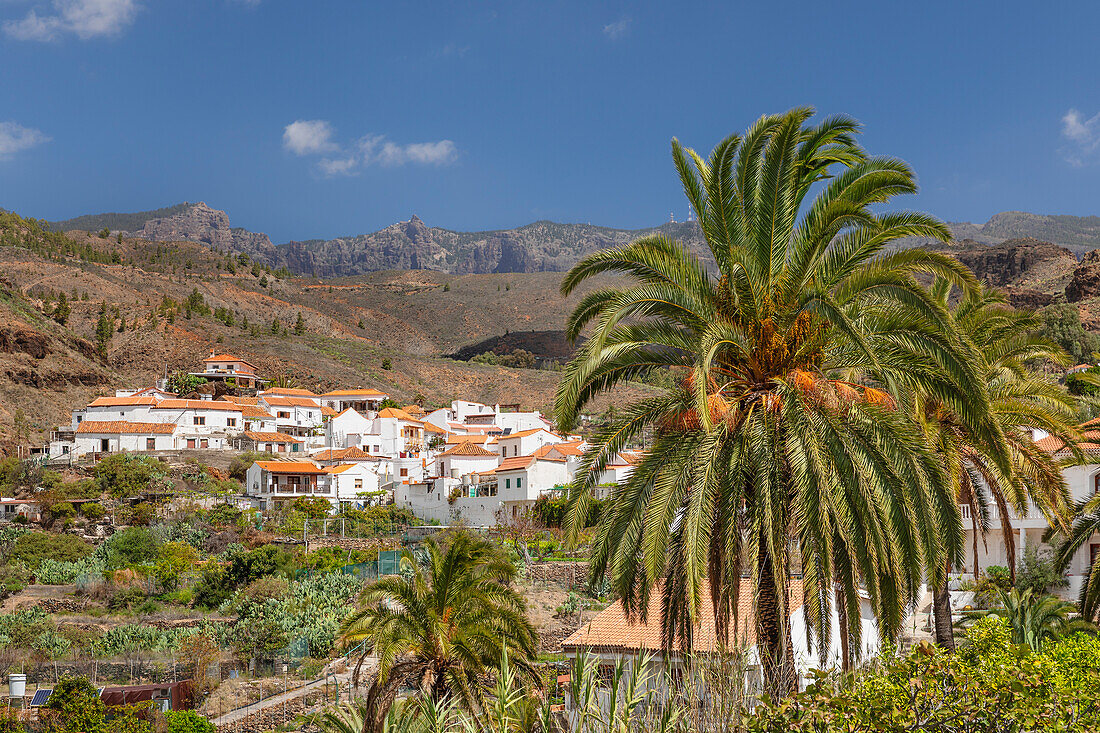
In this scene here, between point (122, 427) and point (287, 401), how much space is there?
1434 cm

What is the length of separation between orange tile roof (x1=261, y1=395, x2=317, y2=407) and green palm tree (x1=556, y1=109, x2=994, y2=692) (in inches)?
2791

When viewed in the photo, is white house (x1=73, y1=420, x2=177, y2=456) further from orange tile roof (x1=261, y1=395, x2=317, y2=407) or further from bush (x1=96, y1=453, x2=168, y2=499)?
orange tile roof (x1=261, y1=395, x2=317, y2=407)

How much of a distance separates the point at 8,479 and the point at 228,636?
32611 millimetres

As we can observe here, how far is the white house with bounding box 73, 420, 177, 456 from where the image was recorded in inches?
2635

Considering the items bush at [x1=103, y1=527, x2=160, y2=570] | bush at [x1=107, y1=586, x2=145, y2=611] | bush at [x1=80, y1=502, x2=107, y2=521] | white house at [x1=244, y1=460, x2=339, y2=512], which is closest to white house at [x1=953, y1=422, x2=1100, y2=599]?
bush at [x1=107, y1=586, x2=145, y2=611]

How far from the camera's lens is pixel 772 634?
10.7m

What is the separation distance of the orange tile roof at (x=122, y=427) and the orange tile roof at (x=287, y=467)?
12000 mm

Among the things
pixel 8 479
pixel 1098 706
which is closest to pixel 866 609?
pixel 1098 706

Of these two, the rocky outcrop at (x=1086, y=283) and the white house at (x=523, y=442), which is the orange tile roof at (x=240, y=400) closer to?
the white house at (x=523, y=442)

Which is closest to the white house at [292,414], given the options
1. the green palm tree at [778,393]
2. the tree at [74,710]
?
the tree at [74,710]

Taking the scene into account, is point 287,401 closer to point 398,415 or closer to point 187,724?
point 398,415

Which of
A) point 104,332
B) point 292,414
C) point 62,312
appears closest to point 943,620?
point 292,414

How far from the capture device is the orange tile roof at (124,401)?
231 ft

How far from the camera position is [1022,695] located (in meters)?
6.91
